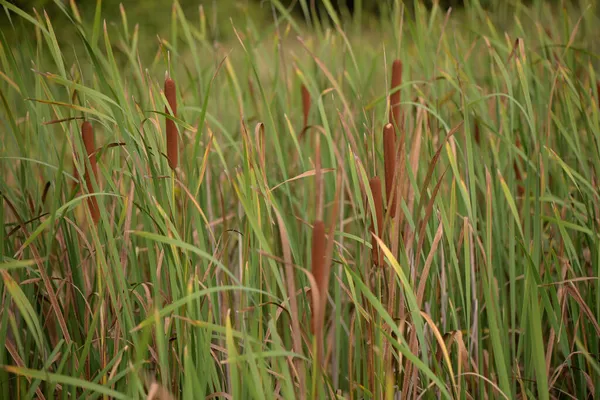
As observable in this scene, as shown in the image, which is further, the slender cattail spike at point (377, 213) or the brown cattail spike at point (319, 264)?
the slender cattail spike at point (377, 213)

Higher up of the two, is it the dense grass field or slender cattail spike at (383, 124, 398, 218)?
slender cattail spike at (383, 124, 398, 218)

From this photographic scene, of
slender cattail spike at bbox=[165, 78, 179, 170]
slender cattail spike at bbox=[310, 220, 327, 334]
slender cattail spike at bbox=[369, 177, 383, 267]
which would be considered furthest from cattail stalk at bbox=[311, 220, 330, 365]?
slender cattail spike at bbox=[165, 78, 179, 170]

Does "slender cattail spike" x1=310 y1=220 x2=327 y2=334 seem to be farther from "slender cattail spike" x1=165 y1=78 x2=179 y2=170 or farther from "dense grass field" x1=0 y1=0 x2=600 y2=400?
"slender cattail spike" x1=165 y1=78 x2=179 y2=170

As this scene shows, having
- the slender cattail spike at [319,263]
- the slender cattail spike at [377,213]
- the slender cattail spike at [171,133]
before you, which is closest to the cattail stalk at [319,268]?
the slender cattail spike at [319,263]

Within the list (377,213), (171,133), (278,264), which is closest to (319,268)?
(377,213)

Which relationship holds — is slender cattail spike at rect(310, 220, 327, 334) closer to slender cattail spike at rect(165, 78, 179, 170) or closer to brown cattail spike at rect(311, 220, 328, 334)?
brown cattail spike at rect(311, 220, 328, 334)

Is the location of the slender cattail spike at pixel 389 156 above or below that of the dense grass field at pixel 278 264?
above

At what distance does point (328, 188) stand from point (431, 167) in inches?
17.3

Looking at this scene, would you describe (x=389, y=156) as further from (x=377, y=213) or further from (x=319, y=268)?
(x=319, y=268)

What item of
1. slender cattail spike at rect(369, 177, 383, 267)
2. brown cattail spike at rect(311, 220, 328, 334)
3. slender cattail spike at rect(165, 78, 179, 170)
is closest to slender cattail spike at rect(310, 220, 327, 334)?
brown cattail spike at rect(311, 220, 328, 334)

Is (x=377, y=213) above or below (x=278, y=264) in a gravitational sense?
above

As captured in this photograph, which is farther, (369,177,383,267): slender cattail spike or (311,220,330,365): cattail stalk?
(369,177,383,267): slender cattail spike

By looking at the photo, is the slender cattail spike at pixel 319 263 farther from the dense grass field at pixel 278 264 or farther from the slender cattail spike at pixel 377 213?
the slender cattail spike at pixel 377 213

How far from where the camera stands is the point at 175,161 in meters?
0.70
